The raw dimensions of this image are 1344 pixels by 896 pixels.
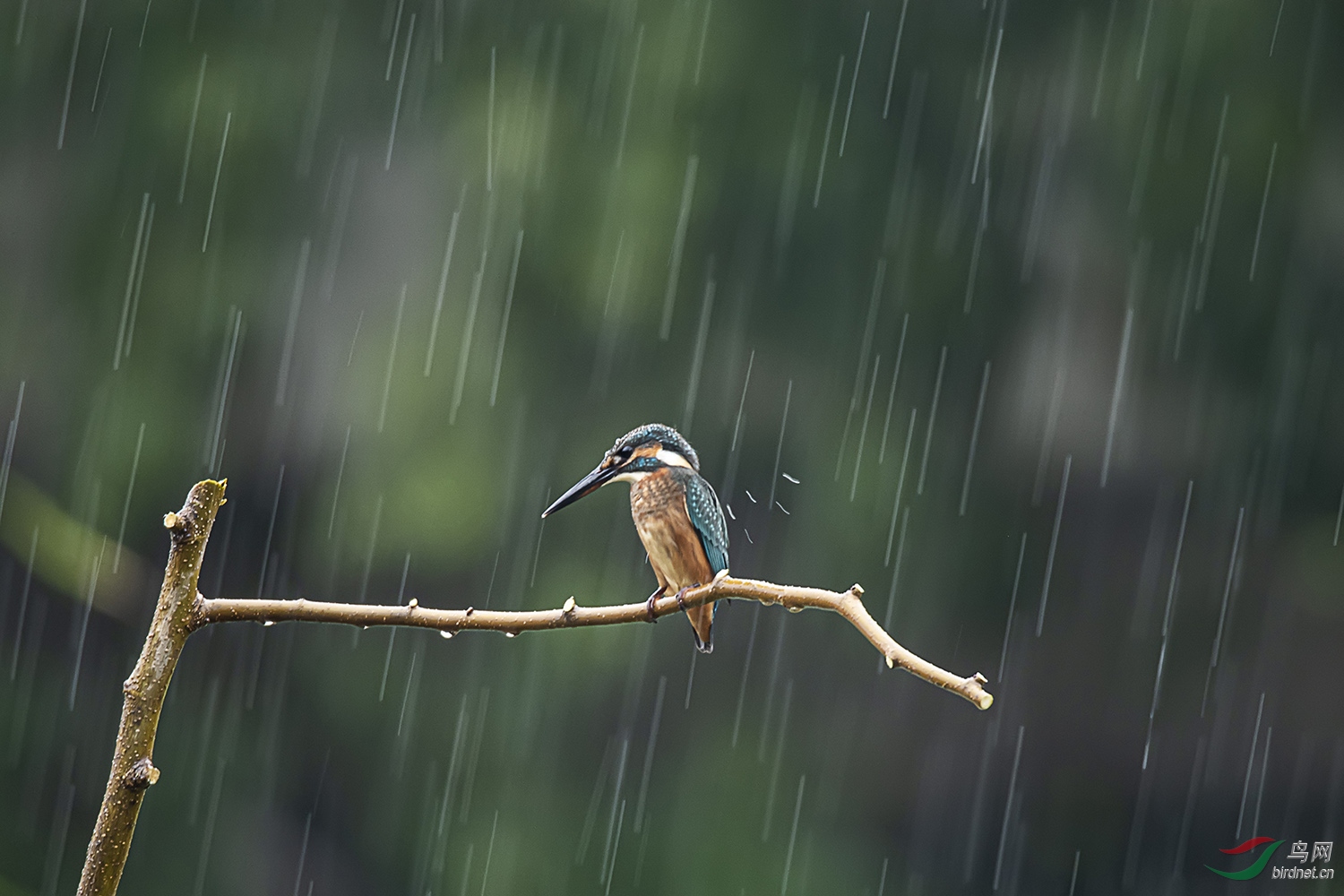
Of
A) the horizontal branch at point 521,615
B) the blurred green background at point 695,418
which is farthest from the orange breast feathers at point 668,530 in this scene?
the blurred green background at point 695,418

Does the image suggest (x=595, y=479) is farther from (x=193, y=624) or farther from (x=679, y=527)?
(x=193, y=624)

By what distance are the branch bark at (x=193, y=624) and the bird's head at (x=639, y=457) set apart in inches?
22.7

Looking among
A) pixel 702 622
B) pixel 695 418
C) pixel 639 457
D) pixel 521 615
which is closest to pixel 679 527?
pixel 702 622

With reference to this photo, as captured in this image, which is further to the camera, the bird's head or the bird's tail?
the bird's tail

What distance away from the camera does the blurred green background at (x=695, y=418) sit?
16.4 feet

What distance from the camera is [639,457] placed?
1.58 meters

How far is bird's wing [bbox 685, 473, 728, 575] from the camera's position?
195 centimetres

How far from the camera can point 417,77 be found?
556 centimetres

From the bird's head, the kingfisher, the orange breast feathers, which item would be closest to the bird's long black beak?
the bird's head

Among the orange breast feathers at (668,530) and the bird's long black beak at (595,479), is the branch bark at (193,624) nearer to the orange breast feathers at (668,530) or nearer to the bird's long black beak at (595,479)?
the bird's long black beak at (595,479)

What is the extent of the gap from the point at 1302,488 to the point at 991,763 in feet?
5.43

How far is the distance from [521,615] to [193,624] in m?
0.21

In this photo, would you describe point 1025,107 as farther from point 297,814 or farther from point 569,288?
point 297,814

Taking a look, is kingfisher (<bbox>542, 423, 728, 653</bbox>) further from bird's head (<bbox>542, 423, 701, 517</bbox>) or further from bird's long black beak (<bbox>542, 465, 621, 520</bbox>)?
bird's long black beak (<bbox>542, 465, 621, 520</bbox>)
